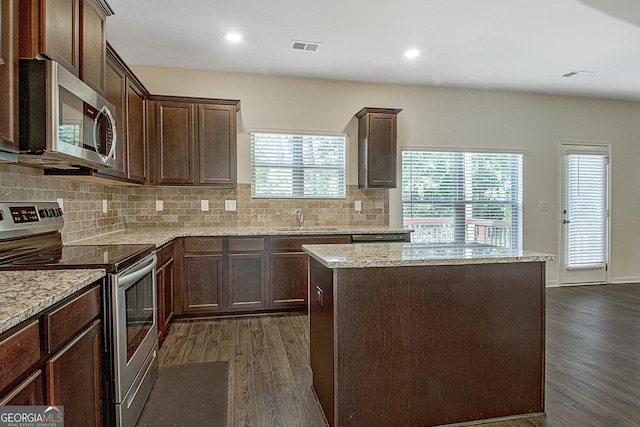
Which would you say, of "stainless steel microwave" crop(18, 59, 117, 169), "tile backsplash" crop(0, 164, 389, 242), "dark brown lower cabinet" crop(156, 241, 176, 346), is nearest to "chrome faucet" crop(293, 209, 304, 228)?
"tile backsplash" crop(0, 164, 389, 242)

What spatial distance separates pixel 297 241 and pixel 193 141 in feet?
4.91

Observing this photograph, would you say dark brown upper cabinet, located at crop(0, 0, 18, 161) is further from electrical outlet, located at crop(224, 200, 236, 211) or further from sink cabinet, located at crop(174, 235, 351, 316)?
electrical outlet, located at crop(224, 200, 236, 211)

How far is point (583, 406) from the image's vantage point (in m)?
2.19

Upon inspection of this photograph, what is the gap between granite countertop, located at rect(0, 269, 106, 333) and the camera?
1.06 m

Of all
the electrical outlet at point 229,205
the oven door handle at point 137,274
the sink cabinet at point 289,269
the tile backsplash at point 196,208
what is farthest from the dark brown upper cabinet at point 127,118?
the sink cabinet at point 289,269

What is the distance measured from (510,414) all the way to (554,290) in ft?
12.1

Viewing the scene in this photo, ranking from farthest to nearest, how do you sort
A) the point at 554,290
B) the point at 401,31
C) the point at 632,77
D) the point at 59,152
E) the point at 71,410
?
1. the point at 554,290
2. the point at 632,77
3. the point at 401,31
4. the point at 59,152
5. the point at 71,410

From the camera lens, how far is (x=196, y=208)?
14.3 feet

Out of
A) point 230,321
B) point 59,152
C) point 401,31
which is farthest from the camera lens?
point 230,321

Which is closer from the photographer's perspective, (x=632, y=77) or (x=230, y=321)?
(x=230, y=321)

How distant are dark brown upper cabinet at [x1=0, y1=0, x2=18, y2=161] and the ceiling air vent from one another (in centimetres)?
241

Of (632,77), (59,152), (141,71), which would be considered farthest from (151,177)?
(632,77)

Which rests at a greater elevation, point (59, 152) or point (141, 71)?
point (141, 71)

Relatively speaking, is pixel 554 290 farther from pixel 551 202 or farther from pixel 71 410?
pixel 71 410
